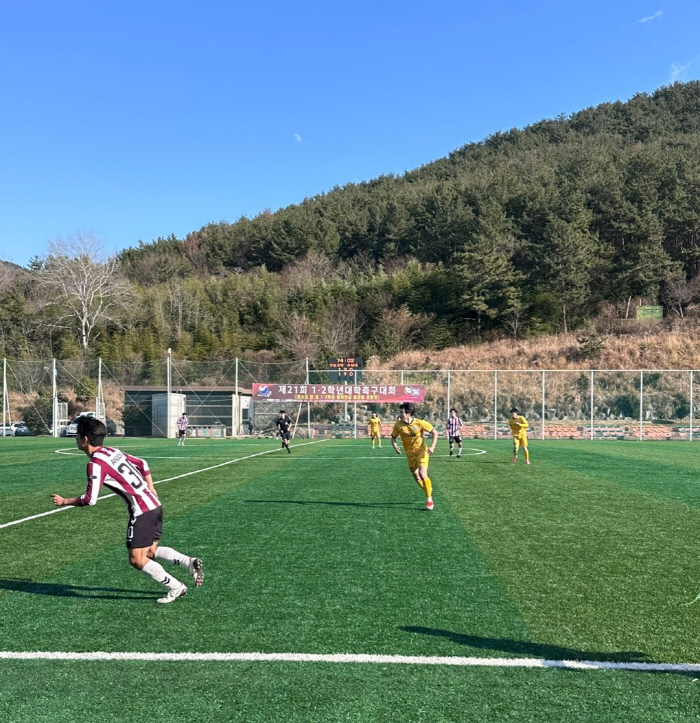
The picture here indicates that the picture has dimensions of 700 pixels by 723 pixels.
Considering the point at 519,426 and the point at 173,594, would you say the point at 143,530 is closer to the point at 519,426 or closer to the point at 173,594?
the point at 173,594

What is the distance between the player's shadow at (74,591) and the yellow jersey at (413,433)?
5.89 metres

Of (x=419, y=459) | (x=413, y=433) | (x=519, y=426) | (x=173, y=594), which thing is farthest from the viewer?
(x=519, y=426)

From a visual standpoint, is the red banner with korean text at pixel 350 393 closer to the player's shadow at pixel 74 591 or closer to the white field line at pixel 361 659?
the player's shadow at pixel 74 591

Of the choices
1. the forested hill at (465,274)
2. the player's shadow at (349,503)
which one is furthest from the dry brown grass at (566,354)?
the player's shadow at (349,503)

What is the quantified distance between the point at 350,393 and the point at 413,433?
29.8 m

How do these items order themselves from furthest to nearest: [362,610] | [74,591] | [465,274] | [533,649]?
[465,274]
[74,591]
[362,610]
[533,649]


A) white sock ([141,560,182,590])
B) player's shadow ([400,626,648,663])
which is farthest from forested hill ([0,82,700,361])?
player's shadow ([400,626,648,663])

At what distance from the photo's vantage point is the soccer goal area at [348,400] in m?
39.9

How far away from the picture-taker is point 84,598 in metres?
6.48

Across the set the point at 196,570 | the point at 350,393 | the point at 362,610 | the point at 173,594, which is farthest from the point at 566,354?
the point at 173,594

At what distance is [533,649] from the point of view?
16.8 feet

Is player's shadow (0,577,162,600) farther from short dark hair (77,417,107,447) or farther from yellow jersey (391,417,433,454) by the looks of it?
yellow jersey (391,417,433,454)

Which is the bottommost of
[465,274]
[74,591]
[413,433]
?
[74,591]

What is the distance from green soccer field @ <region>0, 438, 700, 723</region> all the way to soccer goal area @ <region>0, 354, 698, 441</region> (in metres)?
27.8
